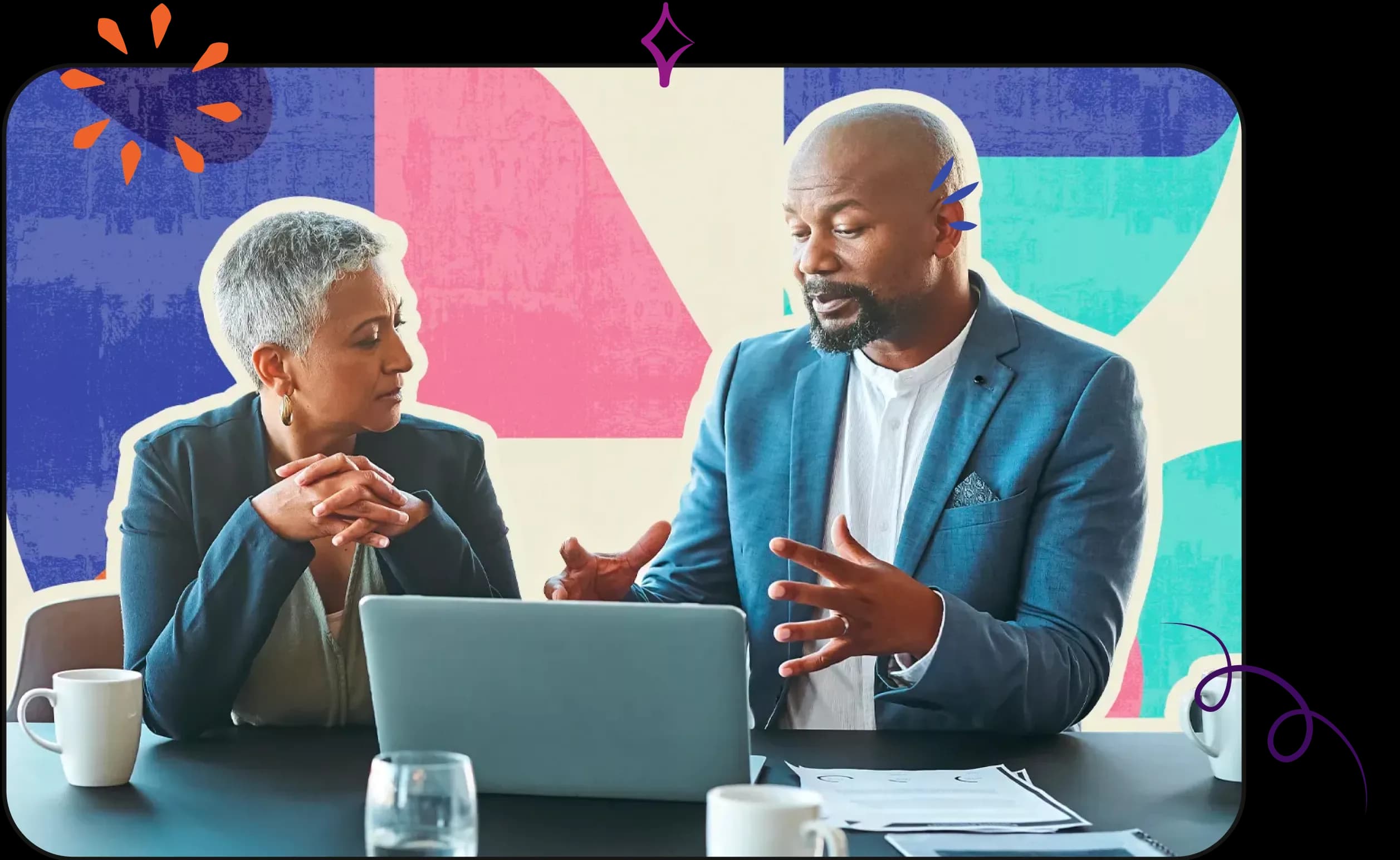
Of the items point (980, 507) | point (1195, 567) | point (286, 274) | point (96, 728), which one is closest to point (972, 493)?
point (980, 507)

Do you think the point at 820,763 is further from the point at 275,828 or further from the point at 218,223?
the point at 218,223

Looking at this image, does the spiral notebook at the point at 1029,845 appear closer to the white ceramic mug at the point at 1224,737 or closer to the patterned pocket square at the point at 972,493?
the white ceramic mug at the point at 1224,737

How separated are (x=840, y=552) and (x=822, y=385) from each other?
383mm

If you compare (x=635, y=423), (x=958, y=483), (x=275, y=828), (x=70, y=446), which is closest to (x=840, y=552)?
(x=958, y=483)

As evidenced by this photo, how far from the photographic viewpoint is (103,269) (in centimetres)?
307

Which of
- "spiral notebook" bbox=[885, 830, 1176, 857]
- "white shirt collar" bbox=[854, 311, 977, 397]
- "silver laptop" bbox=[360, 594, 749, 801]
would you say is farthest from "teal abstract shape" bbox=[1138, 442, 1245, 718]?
"silver laptop" bbox=[360, 594, 749, 801]

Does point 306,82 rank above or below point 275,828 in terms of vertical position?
above

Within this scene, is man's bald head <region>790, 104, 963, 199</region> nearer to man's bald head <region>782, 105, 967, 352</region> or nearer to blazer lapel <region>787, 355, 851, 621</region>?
man's bald head <region>782, 105, 967, 352</region>

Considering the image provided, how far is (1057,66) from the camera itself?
307cm

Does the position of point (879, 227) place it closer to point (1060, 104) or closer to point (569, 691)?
point (1060, 104)

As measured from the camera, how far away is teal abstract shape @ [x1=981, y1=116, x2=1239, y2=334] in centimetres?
306

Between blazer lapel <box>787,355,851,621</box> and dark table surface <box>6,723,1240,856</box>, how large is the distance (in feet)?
2.09

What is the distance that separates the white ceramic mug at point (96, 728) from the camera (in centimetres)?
205

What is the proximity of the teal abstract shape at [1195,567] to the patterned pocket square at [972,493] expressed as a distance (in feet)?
1.53
